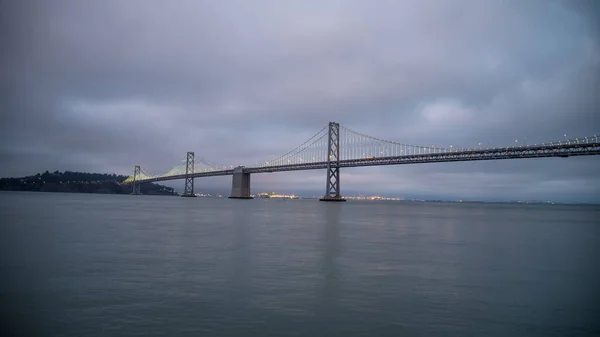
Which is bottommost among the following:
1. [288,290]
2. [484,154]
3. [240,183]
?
[288,290]

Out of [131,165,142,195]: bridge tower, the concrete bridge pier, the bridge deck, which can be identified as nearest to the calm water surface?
the bridge deck

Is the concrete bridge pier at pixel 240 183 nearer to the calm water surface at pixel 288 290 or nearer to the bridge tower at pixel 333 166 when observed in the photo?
the bridge tower at pixel 333 166

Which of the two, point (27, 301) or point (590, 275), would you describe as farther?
point (590, 275)

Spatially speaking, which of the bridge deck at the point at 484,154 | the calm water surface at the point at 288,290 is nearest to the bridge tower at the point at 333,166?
the bridge deck at the point at 484,154

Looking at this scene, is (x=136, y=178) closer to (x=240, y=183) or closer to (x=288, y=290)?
(x=240, y=183)

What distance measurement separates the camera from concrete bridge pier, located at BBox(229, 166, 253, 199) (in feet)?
265

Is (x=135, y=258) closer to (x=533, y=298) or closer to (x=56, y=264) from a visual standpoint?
(x=56, y=264)

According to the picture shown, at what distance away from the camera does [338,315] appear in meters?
5.66

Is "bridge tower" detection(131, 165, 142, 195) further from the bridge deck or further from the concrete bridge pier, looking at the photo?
the bridge deck

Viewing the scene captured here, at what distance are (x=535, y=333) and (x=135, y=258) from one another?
9.08 m

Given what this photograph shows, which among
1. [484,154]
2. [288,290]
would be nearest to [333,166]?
[484,154]

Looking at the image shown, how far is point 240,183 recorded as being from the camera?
82000mm

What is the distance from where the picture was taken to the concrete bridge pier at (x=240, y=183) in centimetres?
8069

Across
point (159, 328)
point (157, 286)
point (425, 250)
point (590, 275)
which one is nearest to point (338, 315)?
point (159, 328)
